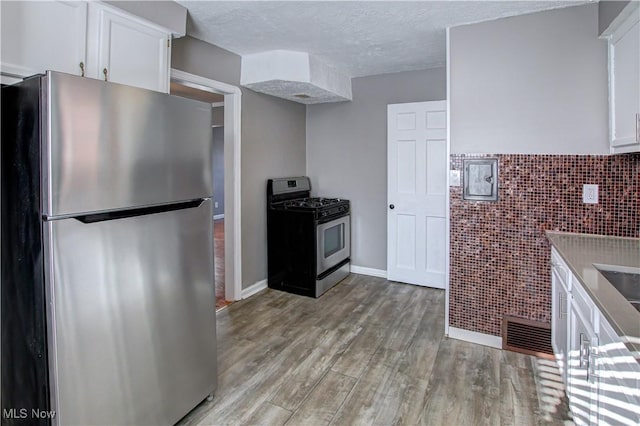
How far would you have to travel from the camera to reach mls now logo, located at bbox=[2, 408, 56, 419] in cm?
140

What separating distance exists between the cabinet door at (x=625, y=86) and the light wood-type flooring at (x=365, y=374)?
1570mm

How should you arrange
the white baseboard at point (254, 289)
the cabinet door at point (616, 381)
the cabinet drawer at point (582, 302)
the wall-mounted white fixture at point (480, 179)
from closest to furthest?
the cabinet door at point (616, 381)
the cabinet drawer at point (582, 302)
the wall-mounted white fixture at point (480, 179)
the white baseboard at point (254, 289)

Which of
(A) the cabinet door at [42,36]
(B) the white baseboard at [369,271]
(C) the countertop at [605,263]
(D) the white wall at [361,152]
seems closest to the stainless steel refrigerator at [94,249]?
(A) the cabinet door at [42,36]

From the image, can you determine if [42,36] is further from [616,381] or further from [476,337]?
[476,337]

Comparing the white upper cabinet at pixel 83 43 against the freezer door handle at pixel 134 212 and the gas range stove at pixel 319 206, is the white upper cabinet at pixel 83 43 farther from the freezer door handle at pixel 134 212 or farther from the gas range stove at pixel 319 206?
the gas range stove at pixel 319 206

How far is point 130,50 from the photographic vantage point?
2148 mm

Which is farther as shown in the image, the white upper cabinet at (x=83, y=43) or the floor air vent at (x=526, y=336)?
the floor air vent at (x=526, y=336)

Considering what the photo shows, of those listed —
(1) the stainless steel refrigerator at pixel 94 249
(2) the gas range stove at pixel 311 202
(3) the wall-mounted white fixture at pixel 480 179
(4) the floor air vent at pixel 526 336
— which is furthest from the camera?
(2) the gas range stove at pixel 311 202

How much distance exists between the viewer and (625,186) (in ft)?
7.88

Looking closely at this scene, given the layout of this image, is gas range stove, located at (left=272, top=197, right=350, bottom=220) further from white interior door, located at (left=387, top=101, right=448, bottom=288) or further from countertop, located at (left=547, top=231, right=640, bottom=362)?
countertop, located at (left=547, top=231, right=640, bottom=362)

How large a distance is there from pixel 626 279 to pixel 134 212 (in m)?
A: 2.32

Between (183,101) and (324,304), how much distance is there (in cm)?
255

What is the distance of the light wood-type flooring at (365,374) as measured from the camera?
2.06 metres

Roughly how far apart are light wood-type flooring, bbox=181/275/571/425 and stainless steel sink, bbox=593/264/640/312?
2.63ft
